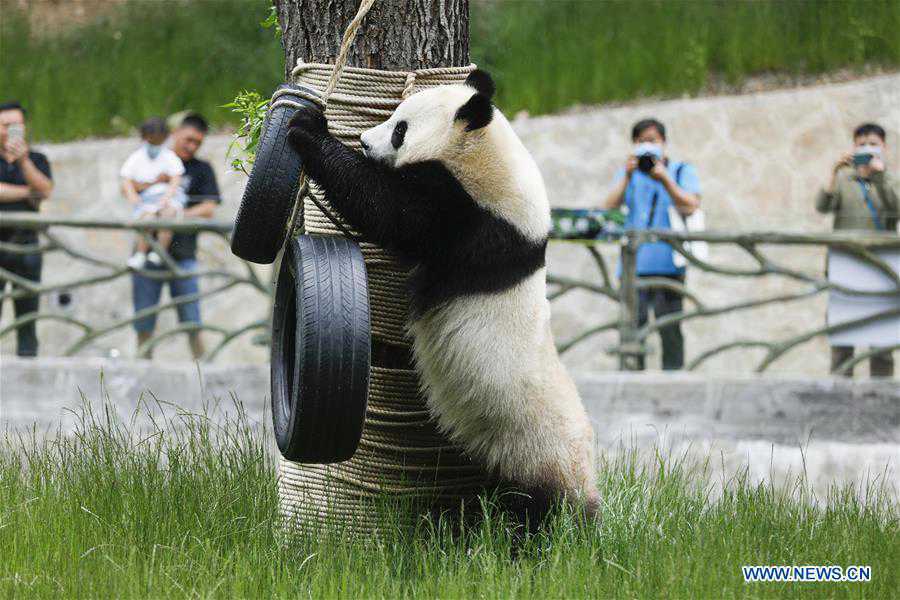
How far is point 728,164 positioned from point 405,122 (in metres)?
7.92

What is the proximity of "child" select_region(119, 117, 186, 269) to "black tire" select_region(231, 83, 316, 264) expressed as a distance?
4.53 meters

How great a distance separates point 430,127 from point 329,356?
0.74 m

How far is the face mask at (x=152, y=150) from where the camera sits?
307 inches

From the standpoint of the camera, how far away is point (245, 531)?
11.0ft

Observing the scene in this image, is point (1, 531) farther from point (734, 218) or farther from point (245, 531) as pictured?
point (734, 218)

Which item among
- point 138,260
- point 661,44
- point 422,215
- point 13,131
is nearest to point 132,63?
point 13,131

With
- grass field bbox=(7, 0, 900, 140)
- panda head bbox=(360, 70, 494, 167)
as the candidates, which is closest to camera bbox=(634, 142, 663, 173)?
panda head bbox=(360, 70, 494, 167)

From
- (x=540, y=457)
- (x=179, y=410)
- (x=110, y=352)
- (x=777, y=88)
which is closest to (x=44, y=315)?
(x=110, y=352)

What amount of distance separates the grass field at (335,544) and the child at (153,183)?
386 centimetres

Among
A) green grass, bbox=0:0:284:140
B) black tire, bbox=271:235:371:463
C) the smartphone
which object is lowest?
black tire, bbox=271:235:371:463

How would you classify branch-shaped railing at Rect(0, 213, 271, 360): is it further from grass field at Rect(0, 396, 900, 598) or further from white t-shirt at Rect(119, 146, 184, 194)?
grass field at Rect(0, 396, 900, 598)

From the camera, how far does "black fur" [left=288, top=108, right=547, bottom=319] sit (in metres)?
3.15

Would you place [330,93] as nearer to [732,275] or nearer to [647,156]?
[647,156]

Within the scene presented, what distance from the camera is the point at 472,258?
3186mm
